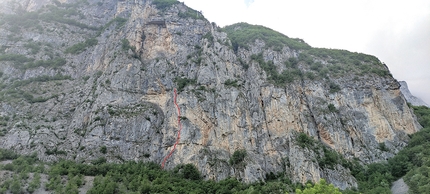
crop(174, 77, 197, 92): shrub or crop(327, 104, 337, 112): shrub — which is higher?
crop(174, 77, 197, 92): shrub

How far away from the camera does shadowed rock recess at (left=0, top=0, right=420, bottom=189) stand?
162ft

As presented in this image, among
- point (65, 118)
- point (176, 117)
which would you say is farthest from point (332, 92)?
point (65, 118)

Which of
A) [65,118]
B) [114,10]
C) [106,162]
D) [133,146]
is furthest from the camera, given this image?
[114,10]

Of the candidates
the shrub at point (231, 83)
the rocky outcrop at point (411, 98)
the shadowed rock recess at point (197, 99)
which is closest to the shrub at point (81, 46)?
the shadowed rock recess at point (197, 99)

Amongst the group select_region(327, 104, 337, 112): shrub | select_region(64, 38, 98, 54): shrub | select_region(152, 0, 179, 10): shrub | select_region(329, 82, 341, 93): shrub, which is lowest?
select_region(327, 104, 337, 112): shrub

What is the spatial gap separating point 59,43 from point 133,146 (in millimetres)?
36063

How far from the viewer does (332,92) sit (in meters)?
59.1

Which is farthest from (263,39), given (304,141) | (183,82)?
(304,141)

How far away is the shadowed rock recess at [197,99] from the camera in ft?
162

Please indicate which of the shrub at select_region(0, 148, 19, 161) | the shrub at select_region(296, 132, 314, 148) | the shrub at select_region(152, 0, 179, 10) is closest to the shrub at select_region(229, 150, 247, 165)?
the shrub at select_region(296, 132, 314, 148)

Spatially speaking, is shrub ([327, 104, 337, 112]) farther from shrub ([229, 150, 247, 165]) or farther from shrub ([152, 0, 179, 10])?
shrub ([152, 0, 179, 10])

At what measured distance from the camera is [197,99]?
55.2 m

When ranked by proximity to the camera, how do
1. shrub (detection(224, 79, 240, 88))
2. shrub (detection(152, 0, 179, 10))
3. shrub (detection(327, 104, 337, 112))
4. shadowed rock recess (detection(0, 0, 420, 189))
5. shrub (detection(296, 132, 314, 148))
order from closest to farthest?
shadowed rock recess (detection(0, 0, 420, 189)) < shrub (detection(296, 132, 314, 148)) < shrub (detection(327, 104, 337, 112)) < shrub (detection(224, 79, 240, 88)) < shrub (detection(152, 0, 179, 10))

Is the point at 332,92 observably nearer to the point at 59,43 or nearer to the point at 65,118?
the point at 65,118
